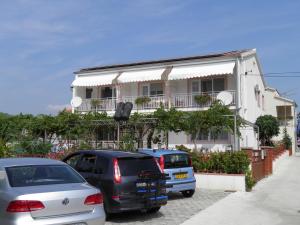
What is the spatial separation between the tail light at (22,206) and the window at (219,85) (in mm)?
23511

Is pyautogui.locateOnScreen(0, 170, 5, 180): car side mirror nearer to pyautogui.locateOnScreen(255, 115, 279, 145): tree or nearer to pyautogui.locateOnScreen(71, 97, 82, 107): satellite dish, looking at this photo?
pyautogui.locateOnScreen(71, 97, 82, 107): satellite dish

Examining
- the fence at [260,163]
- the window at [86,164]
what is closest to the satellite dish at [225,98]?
the fence at [260,163]

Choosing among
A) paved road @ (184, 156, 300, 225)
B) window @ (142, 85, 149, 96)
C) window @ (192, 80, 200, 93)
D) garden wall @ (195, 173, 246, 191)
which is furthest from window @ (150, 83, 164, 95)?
garden wall @ (195, 173, 246, 191)

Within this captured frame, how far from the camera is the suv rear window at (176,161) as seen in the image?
14.0m

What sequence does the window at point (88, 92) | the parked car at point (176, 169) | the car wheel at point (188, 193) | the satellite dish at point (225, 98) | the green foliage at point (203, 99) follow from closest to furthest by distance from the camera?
the parked car at point (176, 169), the car wheel at point (188, 193), the satellite dish at point (225, 98), the green foliage at point (203, 99), the window at point (88, 92)

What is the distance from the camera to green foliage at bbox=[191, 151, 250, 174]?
1647 cm

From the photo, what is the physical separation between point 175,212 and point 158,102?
736 inches

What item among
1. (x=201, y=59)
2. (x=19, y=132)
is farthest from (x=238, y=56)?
(x=19, y=132)

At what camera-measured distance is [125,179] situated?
33.6ft

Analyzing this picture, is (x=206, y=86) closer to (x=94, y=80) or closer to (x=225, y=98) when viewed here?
(x=225, y=98)

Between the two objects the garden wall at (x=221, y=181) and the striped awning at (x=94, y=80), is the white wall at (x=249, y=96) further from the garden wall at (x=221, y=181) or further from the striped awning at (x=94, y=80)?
the garden wall at (x=221, y=181)

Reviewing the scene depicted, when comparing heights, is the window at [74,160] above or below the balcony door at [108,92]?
below

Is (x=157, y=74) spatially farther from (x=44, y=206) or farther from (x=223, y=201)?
(x=44, y=206)

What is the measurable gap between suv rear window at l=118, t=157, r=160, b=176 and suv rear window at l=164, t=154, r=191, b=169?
9.48ft
